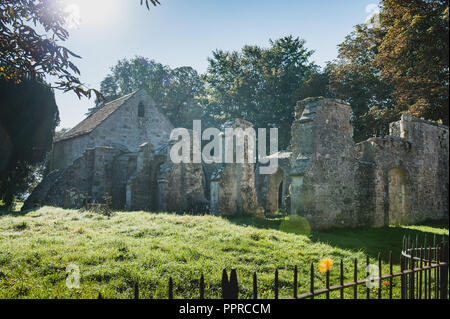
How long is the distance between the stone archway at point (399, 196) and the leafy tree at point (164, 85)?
904 inches

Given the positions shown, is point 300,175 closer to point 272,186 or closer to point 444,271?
point 444,271

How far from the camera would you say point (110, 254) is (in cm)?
709

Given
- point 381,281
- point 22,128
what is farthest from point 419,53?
point 22,128

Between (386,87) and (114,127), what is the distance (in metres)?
18.7

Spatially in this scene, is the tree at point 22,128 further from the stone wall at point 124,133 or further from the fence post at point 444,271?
the fence post at point 444,271

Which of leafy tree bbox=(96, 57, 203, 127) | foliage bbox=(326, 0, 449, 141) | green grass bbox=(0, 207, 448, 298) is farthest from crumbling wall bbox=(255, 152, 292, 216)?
leafy tree bbox=(96, 57, 203, 127)

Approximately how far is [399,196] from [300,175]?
7.30 metres

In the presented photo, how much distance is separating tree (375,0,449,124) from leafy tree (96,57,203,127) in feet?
71.5

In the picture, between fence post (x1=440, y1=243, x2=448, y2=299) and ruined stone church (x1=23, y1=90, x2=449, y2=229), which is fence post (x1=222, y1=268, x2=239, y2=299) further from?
ruined stone church (x1=23, y1=90, x2=449, y2=229)

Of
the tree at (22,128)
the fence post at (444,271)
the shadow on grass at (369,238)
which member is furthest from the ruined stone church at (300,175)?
the fence post at (444,271)

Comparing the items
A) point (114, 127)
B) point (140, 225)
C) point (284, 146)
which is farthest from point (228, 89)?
point (140, 225)

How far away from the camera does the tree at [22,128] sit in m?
20.1

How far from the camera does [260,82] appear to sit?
30938 mm

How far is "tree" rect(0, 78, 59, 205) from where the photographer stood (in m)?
20.1
